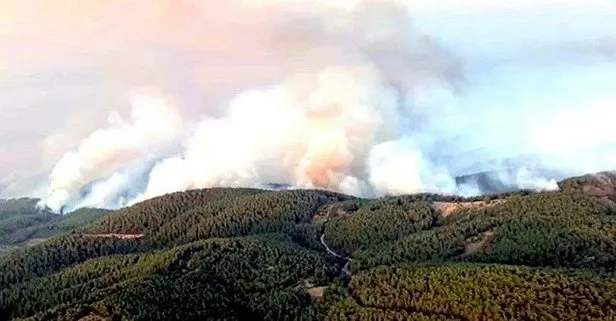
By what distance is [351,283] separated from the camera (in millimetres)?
197375

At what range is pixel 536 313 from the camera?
537ft

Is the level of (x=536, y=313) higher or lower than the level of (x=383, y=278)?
lower

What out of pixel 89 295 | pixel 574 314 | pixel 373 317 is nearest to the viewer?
pixel 574 314

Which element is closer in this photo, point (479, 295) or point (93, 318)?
point (93, 318)

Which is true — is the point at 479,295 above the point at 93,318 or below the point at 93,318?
below

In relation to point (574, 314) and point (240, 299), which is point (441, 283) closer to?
point (574, 314)

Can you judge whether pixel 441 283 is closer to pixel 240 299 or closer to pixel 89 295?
pixel 240 299

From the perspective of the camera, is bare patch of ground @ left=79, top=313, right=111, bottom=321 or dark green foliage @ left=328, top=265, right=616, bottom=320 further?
bare patch of ground @ left=79, top=313, right=111, bottom=321

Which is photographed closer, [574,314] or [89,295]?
[574,314]

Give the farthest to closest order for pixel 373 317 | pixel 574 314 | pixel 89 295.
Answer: pixel 89 295 → pixel 373 317 → pixel 574 314

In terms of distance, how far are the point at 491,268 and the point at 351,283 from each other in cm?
3346

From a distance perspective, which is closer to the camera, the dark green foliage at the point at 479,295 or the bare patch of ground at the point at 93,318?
the dark green foliage at the point at 479,295

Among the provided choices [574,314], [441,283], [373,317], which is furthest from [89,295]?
[574,314]

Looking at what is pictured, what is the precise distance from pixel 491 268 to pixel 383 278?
2472cm
